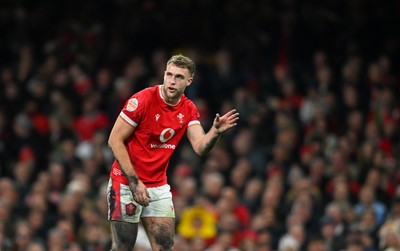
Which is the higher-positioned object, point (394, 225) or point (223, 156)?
point (223, 156)

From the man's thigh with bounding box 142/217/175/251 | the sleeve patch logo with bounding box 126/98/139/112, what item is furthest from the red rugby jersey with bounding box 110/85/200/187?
the man's thigh with bounding box 142/217/175/251

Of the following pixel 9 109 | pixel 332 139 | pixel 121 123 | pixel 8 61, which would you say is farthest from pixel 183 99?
pixel 8 61

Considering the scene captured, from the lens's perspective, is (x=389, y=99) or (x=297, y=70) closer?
(x=389, y=99)

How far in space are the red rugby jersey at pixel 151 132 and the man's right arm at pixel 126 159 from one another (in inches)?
3.2

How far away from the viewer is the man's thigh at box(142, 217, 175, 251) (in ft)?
33.6

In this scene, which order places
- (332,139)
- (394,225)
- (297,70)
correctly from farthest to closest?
1. (297,70)
2. (332,139)
3. (394,225)

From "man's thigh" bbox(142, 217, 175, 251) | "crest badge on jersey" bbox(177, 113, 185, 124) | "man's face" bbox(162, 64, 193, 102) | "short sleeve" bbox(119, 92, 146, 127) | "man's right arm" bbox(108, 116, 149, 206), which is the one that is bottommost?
"man's thigh" bbox(142, 217, 175, 251)

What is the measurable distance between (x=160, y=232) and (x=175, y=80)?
146 centimetres

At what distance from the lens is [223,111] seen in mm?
17656

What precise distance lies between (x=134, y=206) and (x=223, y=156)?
681 centimetres

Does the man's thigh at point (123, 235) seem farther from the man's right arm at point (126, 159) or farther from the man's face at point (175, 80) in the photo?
the man's face at point (175, 80)

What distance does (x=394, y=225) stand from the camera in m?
14.3

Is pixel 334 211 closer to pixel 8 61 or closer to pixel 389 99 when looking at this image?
pixel 389 99

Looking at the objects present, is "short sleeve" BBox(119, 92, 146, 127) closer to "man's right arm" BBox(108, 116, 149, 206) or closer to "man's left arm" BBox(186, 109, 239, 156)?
"man's right arm" BBox(108, 116, 149, 206)
